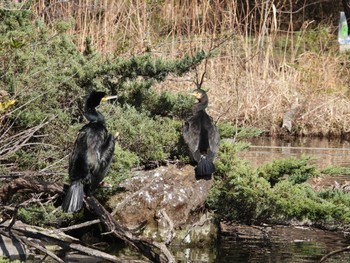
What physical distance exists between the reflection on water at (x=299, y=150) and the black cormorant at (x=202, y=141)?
8.14 ft

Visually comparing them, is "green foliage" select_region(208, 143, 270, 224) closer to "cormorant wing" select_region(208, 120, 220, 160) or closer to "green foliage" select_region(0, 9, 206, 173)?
"cormorant wing" select_region(208, 120, 220, 160)

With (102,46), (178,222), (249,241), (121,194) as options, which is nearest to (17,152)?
(121,194)

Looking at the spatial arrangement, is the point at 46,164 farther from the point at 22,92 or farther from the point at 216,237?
the point at 216,237

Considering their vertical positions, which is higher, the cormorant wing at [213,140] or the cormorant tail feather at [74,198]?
the cormorant tail feather at [74,198]

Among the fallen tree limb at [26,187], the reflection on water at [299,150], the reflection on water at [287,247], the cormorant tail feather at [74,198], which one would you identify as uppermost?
the fallen tree limb at [26,187]

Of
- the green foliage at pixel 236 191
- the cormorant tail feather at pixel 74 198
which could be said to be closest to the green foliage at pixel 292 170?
the green foliage at pixel 236 191

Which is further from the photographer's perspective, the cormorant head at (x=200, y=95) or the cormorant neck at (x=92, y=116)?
the cormorant head at (x=200, y=95)

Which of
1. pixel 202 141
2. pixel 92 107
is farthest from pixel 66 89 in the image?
pixel 92 107

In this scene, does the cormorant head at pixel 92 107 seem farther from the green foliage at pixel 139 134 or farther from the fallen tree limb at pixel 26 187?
the green foliage at pixel 139 134

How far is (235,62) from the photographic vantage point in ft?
47.3

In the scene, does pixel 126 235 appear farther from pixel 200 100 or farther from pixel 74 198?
pixel 200 100

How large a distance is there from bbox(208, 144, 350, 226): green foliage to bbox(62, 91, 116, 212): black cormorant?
5.13 ft

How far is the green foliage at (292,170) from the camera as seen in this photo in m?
8.55

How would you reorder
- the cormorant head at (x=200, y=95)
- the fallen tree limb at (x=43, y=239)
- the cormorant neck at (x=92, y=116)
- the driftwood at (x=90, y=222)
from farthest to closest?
the cormorant head at (x=200, y=95) < the cormorant neck at (x=92, y=116) < the driftwood at (x=90, y=222) < the fallen tree limb at (x=43, y=239)
